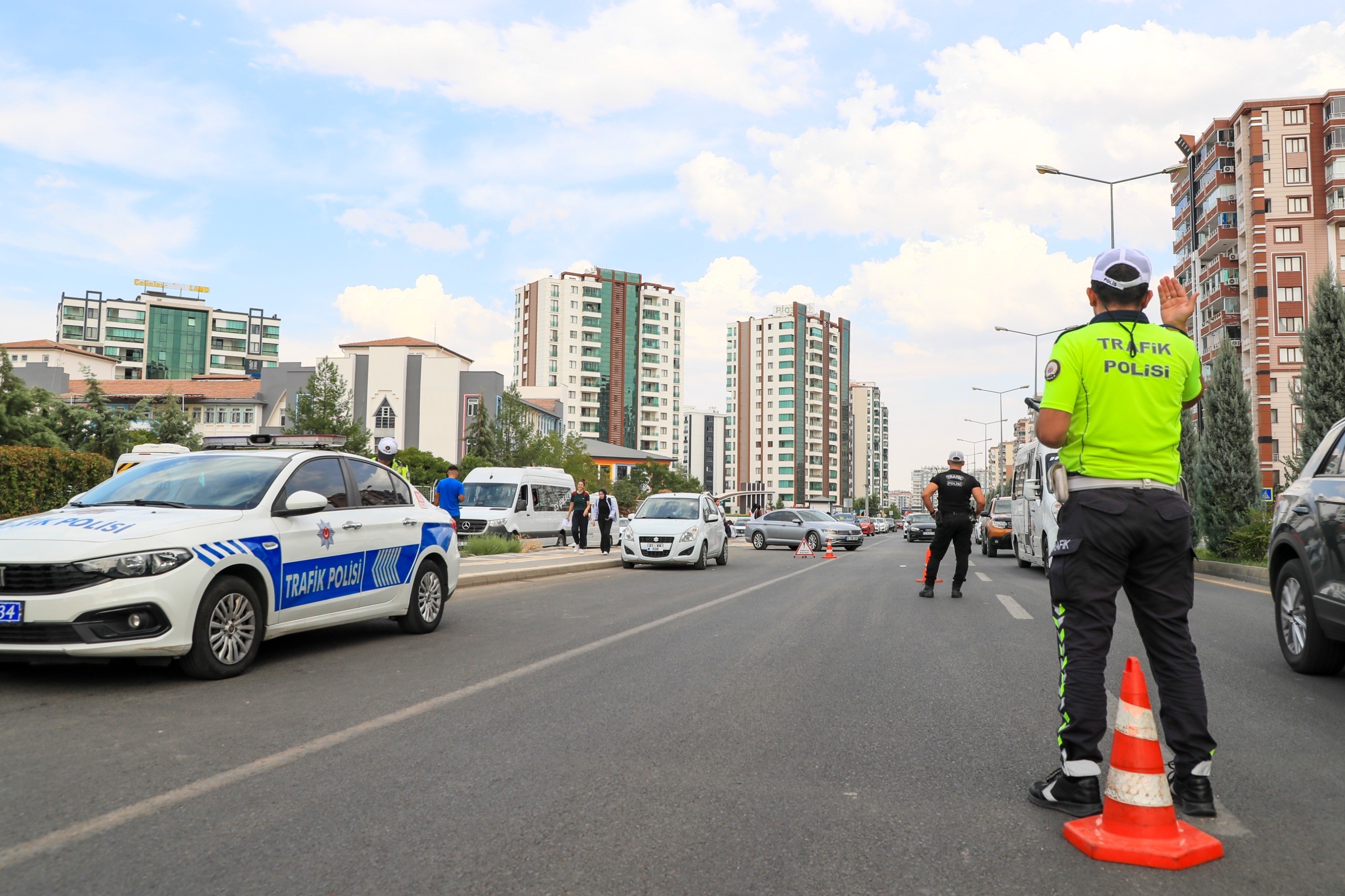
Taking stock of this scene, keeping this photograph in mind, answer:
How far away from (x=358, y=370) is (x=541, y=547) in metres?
65.6

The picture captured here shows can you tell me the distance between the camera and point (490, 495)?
2844 centimetres

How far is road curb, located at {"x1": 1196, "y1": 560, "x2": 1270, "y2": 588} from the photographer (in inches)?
657

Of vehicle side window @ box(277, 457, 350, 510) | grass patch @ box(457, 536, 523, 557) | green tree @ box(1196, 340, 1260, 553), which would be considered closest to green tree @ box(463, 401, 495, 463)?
grass patch @ box(457, 536, 523, 557)

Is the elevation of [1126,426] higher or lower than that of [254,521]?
higher

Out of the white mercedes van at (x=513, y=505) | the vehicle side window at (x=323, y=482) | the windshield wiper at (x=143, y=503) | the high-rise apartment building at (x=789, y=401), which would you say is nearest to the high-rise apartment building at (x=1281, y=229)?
the white mercedes van at (x=513, y=505)

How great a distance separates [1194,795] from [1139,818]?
517mm

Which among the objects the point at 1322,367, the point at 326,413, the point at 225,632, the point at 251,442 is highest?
the point at 326,413

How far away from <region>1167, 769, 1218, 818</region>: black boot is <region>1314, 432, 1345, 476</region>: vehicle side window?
151 inches

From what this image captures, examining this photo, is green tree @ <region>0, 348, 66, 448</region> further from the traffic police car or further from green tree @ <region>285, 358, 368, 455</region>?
the traffic police car

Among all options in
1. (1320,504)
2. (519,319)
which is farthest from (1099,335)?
(519,319)

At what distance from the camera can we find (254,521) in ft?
21.1

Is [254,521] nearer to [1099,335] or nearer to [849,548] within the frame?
[1099,335]

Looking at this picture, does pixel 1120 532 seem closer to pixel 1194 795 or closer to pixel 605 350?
pixel 1194 795

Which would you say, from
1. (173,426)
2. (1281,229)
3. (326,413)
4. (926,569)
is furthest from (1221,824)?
(1281,229)
